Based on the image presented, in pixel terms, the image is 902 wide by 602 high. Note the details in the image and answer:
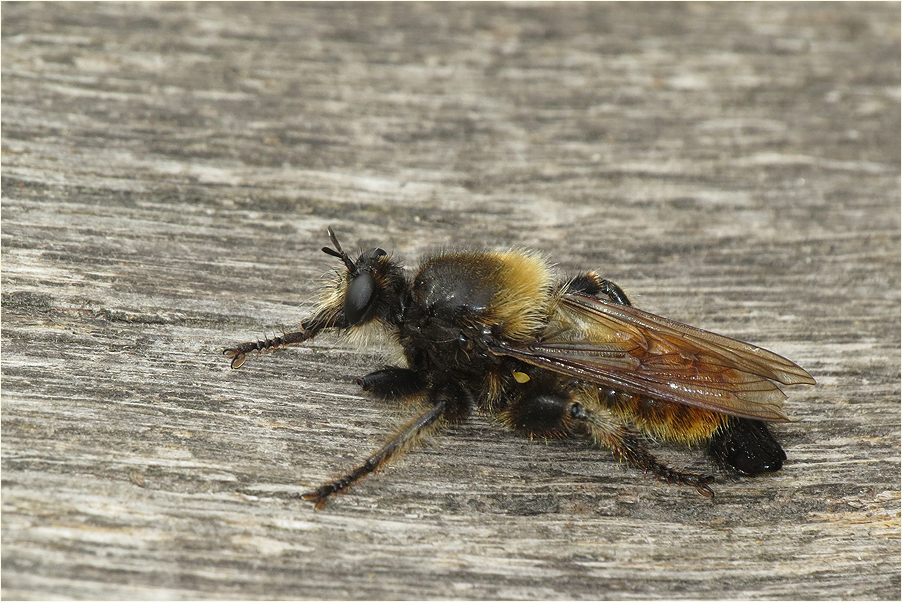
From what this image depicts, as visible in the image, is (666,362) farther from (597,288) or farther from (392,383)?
(392,383)

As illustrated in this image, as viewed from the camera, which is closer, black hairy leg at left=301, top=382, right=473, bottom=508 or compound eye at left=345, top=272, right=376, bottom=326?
black hairy leg at left=301, top=382, right=473, bottom=508

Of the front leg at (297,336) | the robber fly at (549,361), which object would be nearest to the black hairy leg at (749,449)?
the robber fly at (549,361)

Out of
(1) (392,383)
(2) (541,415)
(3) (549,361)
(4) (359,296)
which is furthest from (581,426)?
(4) (359,296)

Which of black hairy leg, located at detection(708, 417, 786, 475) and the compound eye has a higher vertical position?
the compound eye

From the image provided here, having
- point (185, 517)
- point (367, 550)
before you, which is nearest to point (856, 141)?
point (367, 550)

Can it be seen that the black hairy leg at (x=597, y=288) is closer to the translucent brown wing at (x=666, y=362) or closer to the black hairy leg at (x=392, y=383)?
the translucent brown wing at (x=666, y=362)

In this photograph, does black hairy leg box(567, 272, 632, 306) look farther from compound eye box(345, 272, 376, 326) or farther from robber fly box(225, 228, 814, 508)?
compound eye box(345, 272, 376, 326)

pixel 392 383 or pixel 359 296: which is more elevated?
pixel 359 296

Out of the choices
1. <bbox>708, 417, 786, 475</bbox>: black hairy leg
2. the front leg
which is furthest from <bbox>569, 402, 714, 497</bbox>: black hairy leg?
the front leg
